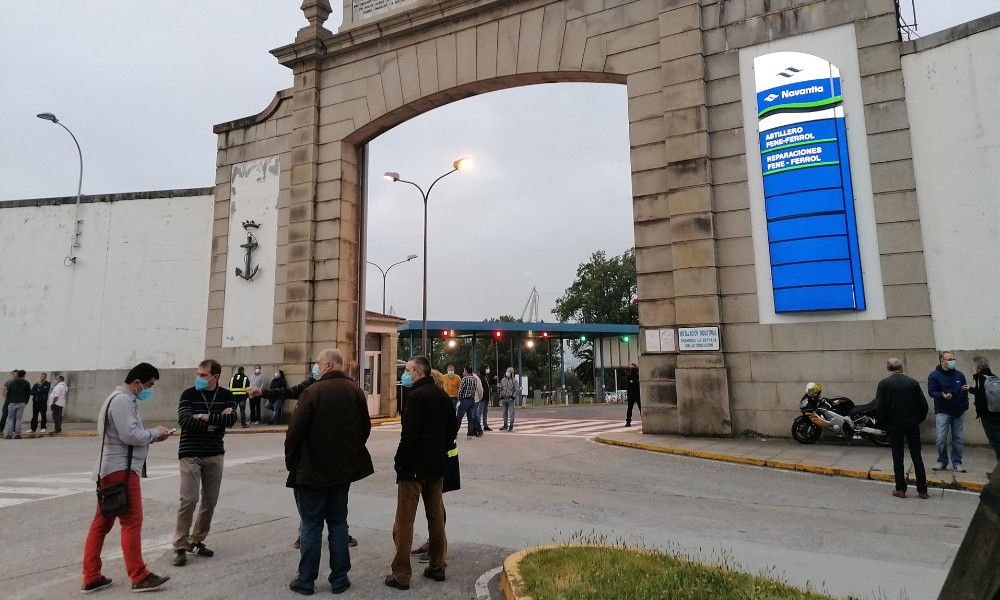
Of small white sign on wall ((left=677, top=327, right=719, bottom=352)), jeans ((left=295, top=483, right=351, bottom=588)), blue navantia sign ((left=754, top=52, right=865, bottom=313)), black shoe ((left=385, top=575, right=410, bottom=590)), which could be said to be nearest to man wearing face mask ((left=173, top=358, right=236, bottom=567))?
jeans ((left=295, top=483, right=351, bottom=588))

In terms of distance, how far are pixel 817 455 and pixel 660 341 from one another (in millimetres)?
4000

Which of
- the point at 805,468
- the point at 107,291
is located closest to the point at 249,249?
the point at 107,291

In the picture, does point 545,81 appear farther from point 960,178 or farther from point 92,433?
point 92,433

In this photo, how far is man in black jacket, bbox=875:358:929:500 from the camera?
24.6 ft

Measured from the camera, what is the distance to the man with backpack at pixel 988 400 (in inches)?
324

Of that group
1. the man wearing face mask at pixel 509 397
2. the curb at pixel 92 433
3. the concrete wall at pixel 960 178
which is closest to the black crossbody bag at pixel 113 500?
the man wearing face mask at pixel 509 397

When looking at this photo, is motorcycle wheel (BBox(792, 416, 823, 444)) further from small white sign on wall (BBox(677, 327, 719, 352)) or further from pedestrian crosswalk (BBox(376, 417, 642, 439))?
pedestrian crosswalk (BBox(376, 417, 642, 439))

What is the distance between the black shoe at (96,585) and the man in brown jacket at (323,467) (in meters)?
1.55

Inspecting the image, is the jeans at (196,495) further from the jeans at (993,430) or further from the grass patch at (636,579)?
the jeans at (993,430)

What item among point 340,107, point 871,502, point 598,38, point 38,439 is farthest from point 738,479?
point 38,439

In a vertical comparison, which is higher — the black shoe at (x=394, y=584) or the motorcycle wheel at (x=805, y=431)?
the motorcycle wheel at (x=805, y=431)

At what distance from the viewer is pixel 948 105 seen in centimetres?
1112

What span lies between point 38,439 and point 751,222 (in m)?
19.5

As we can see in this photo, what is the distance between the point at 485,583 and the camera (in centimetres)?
452
